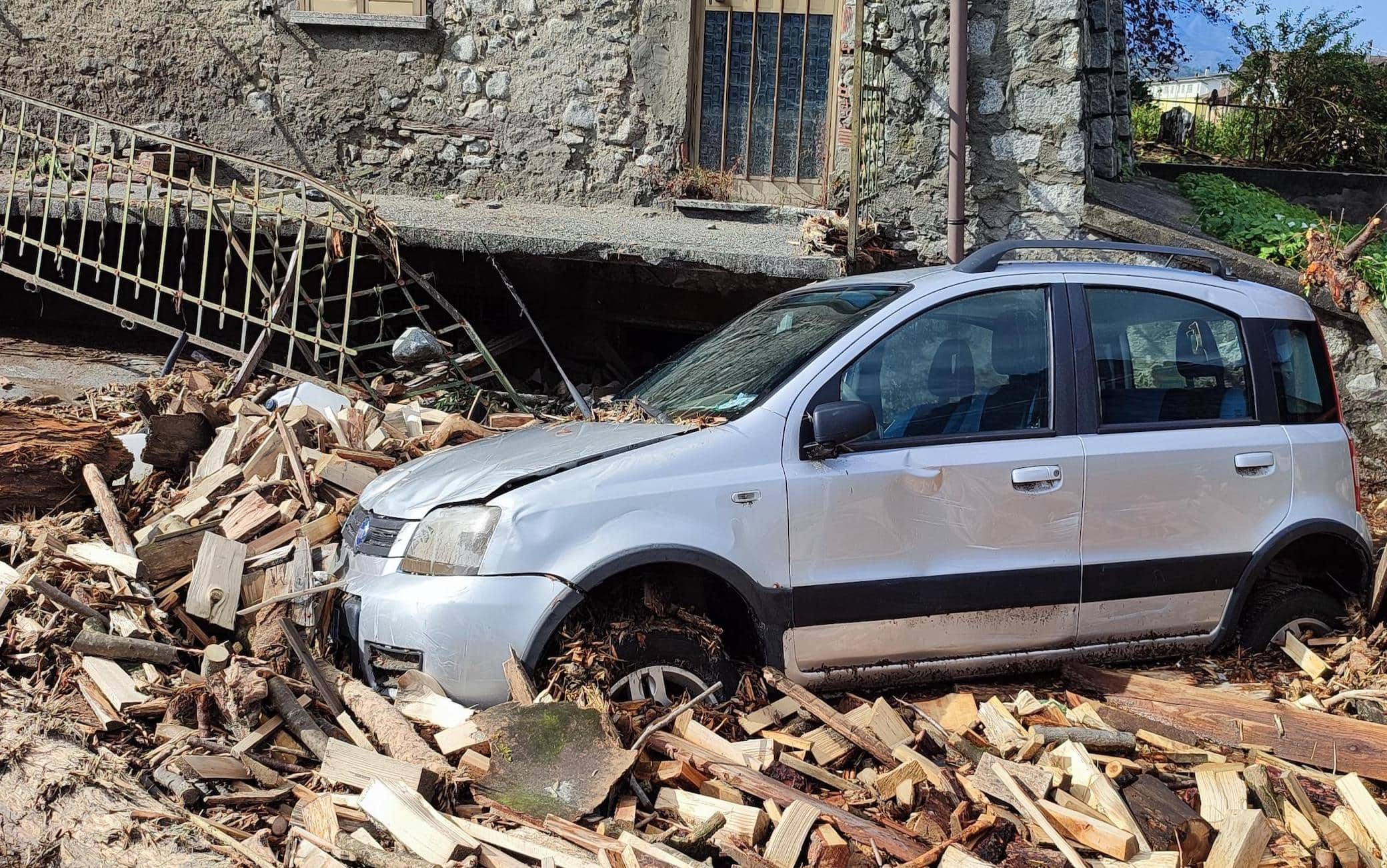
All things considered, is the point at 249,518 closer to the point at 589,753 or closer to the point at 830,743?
the point at 589,753

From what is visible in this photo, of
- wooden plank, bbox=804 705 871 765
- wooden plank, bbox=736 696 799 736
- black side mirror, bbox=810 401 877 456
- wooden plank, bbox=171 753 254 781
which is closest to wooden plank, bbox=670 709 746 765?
wooden plank, bbox=736 696 799 736

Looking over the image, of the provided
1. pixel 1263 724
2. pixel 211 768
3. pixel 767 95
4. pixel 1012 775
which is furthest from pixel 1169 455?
pixel 767 95

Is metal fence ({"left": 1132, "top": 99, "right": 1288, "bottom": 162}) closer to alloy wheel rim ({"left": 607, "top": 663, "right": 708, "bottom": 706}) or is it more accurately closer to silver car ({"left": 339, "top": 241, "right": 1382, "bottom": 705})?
silver car ({"left": 339, "top": 241, "right": 1382, "bottom": 705})

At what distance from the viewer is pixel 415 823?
3225mm

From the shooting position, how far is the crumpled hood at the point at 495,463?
4012 millimetres

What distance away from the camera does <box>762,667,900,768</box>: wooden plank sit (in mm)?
3852

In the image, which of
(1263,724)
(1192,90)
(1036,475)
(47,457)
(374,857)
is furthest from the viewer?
(1192,90)

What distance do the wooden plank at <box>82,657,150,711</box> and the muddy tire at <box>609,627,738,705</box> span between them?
5.42 ft

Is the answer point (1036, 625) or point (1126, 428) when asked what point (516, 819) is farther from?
point (1126, 428)

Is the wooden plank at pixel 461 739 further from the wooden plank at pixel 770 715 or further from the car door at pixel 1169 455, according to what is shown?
the car door at pixel 1169 455

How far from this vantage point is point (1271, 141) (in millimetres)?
13078

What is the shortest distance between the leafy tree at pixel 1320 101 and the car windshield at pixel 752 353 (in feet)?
33.7

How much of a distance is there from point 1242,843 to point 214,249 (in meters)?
8.14

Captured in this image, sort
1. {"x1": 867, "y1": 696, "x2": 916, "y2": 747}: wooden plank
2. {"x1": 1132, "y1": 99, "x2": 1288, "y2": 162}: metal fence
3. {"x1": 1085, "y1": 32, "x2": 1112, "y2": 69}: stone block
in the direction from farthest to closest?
{"x1": 1132, "y1": 99, "x2": 1288, "y2": 162}: metal fence < {"x1": 1085, "y1": 32, "x2": 1112, "y2": 69}: stone block < {"x1": 867, "y1": 696, "x2": 916, "y2": 747}: wooden plank
